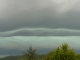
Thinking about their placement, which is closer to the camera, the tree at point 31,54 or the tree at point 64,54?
the tree at point 64,54

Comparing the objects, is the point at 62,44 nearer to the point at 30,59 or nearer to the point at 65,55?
the point at 65,55

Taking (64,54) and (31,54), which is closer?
(64,54)

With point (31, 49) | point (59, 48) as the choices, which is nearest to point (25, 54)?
point (31, 49)

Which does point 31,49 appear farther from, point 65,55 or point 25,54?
point 65,55

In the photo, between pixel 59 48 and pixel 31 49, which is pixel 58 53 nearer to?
pixel 59 48

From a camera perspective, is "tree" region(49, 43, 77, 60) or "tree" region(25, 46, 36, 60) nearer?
"tree" region(49, 43, 77, 60)

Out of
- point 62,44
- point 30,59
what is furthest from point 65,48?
point 30,59

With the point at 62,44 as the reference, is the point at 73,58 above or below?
below

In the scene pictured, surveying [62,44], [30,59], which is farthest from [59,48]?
[30,59]

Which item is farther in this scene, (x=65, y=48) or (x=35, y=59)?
(x=35, y=59)
